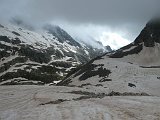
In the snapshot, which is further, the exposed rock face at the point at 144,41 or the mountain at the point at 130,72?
the exposed rock face at the point at 144,41

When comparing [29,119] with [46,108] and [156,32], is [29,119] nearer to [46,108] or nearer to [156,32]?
[46,108]

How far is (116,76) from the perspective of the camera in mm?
76500

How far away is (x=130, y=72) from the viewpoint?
81.2m

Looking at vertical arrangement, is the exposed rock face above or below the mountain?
above

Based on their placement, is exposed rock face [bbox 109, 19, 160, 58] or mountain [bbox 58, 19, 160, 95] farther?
exposed rock face [bbox 109, 19, 160, 58]

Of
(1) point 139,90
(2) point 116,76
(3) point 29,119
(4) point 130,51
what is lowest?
(3) point 29,119

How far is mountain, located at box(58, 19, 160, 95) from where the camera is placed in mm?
60281

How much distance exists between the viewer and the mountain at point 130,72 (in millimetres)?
60281

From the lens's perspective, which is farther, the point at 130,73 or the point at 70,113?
the point at 130,73

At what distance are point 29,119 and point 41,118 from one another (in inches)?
33.9

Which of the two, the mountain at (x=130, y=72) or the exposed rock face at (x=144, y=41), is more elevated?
the exposed rock face at (x=144, y=41)

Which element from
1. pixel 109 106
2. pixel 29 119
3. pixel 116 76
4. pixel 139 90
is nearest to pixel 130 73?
pixel 116 76

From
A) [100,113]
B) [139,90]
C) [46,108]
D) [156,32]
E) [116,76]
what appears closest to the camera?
[100,113]

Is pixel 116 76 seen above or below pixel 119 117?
above
